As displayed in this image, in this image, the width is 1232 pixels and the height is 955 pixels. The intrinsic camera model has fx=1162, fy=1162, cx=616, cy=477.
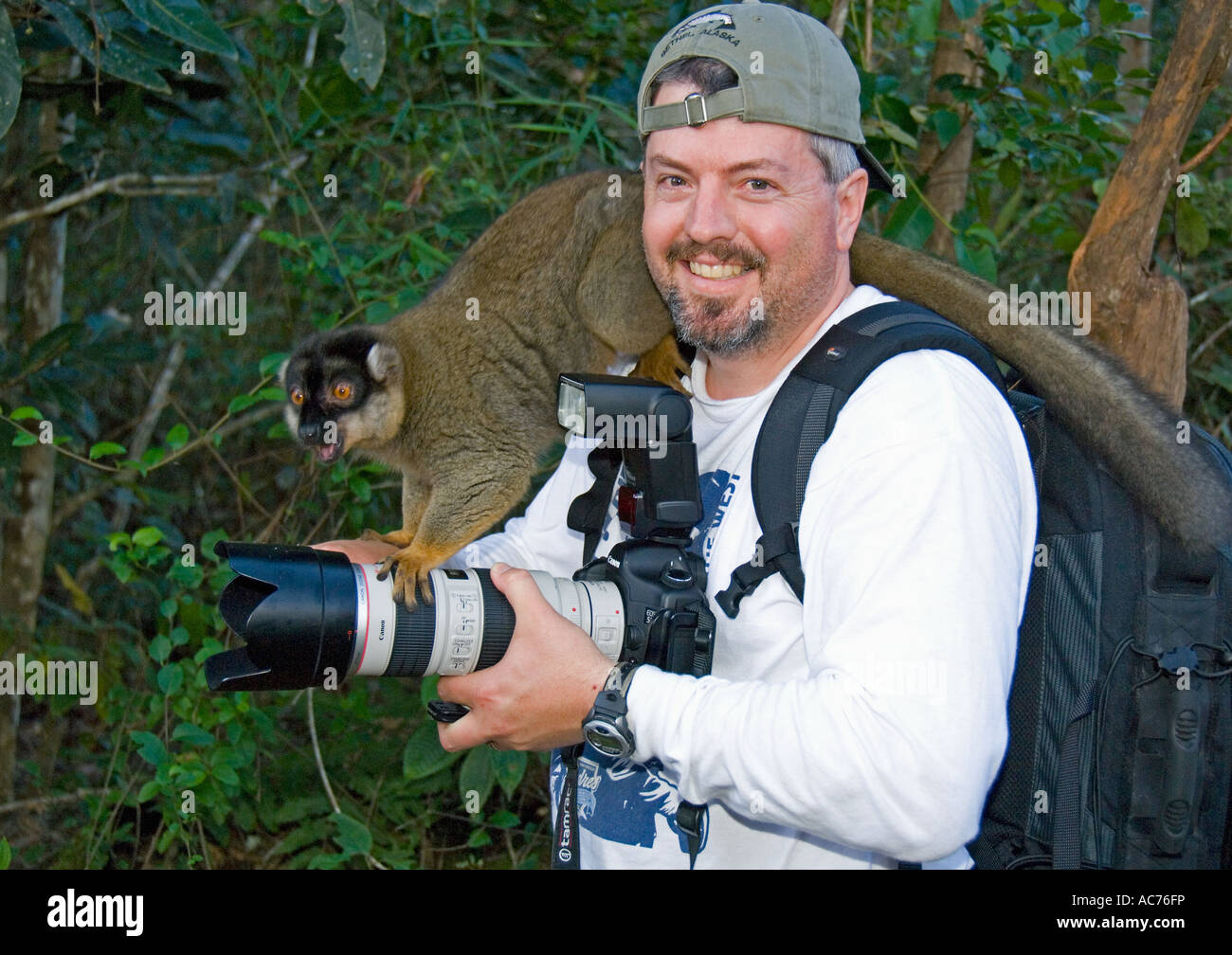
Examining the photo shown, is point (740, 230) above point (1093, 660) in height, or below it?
above

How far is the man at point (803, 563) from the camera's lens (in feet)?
5.23

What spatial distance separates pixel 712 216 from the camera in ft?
6.83

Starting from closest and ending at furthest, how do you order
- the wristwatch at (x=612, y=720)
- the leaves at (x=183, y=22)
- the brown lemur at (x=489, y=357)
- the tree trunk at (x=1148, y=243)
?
1. the wristwatch at (x=612, y=720)
2. the tree trunk at (x=1148, y=243)
3. the brown lemur at (x=489, y=357)
4. the leaves at (x=183, y=22)

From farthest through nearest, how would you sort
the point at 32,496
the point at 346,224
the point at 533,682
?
the point at 32,496 → the point at 346,224 → the point at 533,682

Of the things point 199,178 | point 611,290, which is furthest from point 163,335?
point 611,290

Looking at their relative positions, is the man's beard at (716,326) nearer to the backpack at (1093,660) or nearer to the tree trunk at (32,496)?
the backpack at (1093,660)

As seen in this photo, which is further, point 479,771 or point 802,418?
point 479,771

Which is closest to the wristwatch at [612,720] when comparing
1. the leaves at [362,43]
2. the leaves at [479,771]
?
the leaves at [479,771]

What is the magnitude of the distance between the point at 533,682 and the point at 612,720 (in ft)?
0.63

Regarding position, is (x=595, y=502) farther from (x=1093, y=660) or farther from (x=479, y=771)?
(x=479, y=771)

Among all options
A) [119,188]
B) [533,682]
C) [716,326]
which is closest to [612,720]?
[533,682]

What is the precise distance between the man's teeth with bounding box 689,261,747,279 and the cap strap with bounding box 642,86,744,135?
10.1 inches

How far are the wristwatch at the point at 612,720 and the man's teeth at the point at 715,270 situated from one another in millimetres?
760

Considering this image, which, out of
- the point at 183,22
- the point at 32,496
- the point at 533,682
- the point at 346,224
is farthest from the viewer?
the point at 32,496
